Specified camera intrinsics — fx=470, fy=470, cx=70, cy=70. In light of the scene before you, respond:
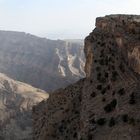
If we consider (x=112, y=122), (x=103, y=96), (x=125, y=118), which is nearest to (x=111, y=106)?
(x=112, y=122)

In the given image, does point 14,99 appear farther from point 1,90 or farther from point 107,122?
point 107,122

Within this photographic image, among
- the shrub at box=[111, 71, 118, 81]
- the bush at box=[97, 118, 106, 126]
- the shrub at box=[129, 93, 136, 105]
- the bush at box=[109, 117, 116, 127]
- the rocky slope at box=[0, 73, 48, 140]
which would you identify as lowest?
the rocky slope at box=[0, 73, 48, 140]

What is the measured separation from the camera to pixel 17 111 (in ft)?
564

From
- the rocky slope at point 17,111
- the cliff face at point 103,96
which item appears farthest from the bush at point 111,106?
the rocky slope at point 17,111

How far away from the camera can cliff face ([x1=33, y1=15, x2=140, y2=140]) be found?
46.9 meters

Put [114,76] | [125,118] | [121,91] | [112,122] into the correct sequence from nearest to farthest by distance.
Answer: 1. [125,118]
2. [112,122]
3. [121,91]
4. [114,76]

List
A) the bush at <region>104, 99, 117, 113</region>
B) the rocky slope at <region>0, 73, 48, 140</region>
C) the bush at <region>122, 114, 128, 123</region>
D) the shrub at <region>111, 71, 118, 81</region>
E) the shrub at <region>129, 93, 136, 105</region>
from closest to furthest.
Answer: the bush at <region>122, 114, 128, 123</region>, the shrub at <region>129, 93, 136, 105</region>, the bush at <region>104, 99, 117, 113</region>, the shrub at <region>111, 71, 118, 81</region>, the rocky slope at <region>0, 73, 48, 140</region>

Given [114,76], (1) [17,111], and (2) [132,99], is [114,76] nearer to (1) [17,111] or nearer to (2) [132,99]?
(2) [132,99]

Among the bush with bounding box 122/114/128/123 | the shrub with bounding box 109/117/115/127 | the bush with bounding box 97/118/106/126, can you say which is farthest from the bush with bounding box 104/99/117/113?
the bush with bounding box 122/114/128/123

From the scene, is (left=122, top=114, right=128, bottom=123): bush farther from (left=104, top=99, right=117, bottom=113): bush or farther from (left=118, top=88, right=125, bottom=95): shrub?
(left=118, top=88, right=125, bottom=95): shrub

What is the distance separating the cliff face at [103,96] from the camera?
154 feet

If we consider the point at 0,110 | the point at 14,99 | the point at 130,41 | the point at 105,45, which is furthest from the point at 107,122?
the point at 14,99

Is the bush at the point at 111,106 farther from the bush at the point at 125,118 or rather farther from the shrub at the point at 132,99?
the bush at the point at 125,118

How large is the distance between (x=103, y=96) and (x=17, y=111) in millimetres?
120658
